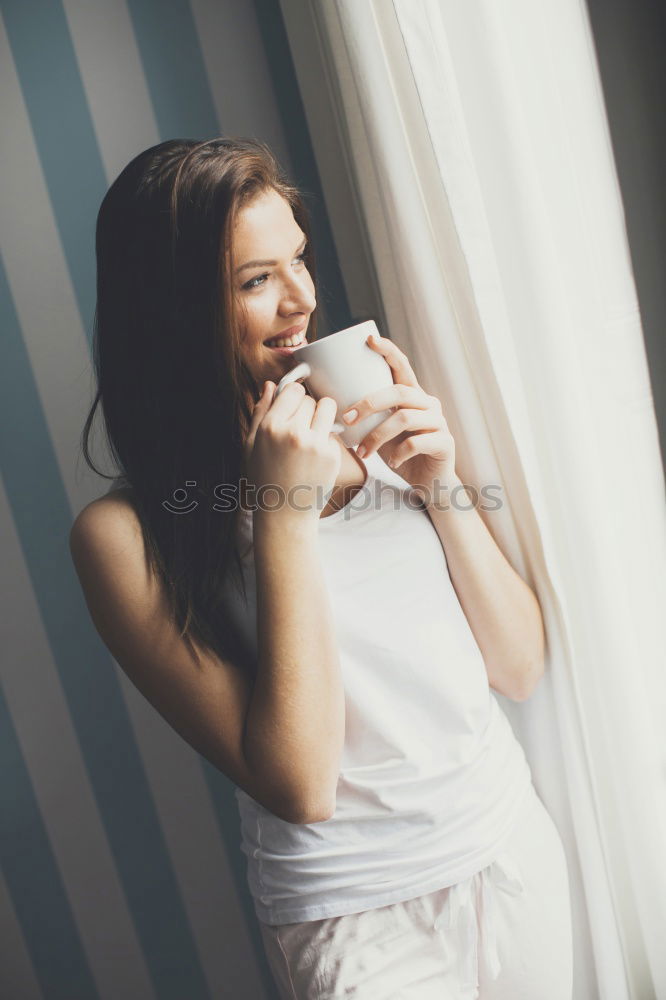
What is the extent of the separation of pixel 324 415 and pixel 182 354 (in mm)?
230

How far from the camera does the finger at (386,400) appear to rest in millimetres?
885

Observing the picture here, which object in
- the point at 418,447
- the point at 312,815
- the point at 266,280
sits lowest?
the point at 312,815

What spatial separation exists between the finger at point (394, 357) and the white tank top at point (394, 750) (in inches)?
7.3

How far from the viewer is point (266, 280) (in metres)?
0.97

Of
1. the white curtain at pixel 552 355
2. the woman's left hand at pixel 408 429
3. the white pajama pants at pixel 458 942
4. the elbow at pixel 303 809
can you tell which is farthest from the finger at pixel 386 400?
the white pajama pants at pixel 458 942

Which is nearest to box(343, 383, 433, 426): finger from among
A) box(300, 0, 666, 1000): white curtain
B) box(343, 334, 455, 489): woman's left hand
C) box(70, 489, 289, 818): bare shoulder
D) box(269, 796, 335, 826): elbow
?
box(343, 334, 455, 489): woman's left hand

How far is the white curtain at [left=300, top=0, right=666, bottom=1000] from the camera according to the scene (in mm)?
840

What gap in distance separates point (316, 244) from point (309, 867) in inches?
38.3

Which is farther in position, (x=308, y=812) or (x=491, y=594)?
(x=491, y=594)

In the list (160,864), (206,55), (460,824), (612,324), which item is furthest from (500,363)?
(160,864)

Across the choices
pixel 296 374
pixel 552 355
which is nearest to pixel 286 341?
pixel 296 374

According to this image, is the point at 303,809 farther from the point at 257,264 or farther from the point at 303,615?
the point at 257,264

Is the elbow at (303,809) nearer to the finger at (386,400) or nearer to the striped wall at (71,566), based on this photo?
the finger at (386,400)

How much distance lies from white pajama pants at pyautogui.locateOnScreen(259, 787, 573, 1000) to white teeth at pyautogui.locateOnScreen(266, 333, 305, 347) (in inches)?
25.3
